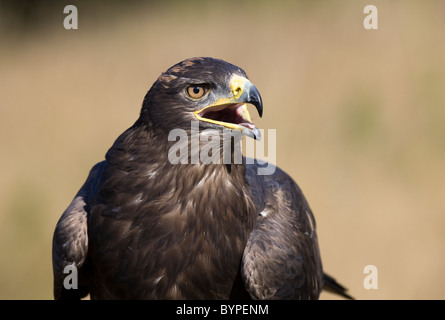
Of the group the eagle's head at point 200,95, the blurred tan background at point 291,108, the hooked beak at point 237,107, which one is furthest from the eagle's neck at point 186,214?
the blurred tan background at point 291,108

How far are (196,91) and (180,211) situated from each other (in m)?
0.79

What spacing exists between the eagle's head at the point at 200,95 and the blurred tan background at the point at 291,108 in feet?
17.1

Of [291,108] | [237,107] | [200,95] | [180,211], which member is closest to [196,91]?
[200,95]

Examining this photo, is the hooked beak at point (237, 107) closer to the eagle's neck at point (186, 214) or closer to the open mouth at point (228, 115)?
the open mouth at point (228, 115)

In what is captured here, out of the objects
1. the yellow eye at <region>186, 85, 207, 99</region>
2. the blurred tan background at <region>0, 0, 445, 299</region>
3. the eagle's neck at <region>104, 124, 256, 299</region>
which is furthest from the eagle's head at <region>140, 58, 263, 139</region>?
the blurred tan background at <region>0, 0, 445, 299</region>

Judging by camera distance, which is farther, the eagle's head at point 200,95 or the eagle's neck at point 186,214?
the eagle's neck at point 186,214

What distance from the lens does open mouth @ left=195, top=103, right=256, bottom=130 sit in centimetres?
360

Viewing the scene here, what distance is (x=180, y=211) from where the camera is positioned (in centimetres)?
388

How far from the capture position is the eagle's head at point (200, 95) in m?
3.64

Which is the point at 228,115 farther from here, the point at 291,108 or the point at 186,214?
the point at 291,108

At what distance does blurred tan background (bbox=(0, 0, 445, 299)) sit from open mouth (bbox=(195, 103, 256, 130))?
5.16 metres

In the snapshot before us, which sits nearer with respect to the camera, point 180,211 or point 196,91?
point 196,91

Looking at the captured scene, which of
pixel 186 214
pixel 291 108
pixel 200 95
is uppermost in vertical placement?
pixel 200 95

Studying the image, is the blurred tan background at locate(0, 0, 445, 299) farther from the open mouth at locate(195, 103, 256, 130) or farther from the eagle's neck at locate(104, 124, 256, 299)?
the open mouth at locate(195, 103, 256, 130)
